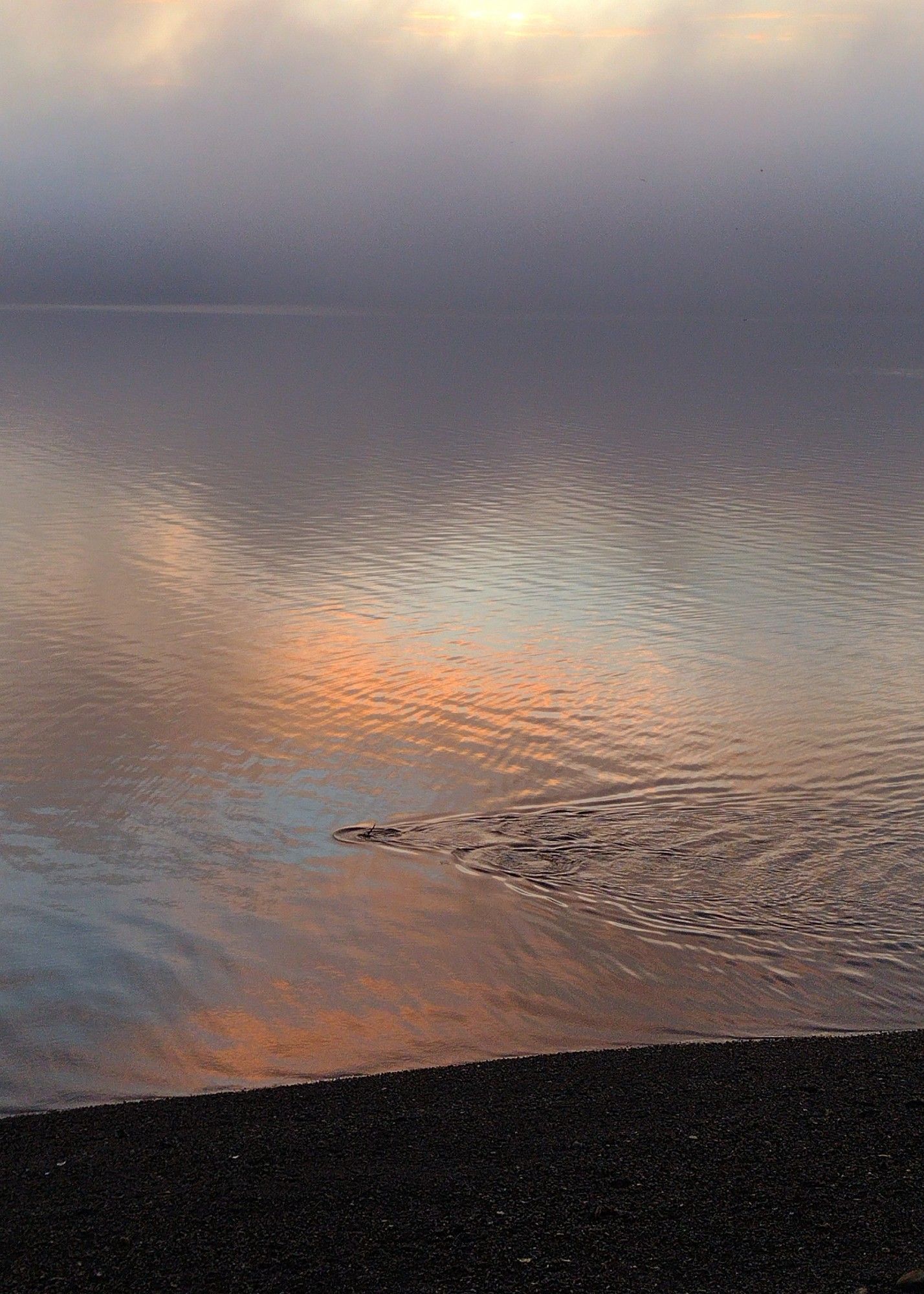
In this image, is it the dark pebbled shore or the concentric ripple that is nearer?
the dark pebbled shore

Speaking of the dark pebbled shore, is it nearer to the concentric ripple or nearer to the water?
the water

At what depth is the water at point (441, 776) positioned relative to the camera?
9.84 m

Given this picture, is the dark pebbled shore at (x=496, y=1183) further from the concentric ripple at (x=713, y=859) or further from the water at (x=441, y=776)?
the concentric ripple at (x=713, y=859)

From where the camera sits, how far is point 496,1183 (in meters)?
6.65

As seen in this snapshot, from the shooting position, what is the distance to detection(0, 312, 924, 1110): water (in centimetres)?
984

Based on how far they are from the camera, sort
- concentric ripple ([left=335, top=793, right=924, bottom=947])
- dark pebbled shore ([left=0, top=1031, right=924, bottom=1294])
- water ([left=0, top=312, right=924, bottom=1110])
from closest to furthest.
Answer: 1. dark pebbled shore ([left=0, top=1031, right=924, bottom=1294])
2. water ([left=0, top=312, right=924, bottom=1110])
3. concentric ripple ([left=335, top=793, right=924, bottom=947])

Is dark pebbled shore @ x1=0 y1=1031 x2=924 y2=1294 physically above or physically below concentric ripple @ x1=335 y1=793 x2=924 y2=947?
below

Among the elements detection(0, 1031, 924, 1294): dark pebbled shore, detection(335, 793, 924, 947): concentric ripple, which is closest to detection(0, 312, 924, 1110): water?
detection(335, 793, 924, 947): concentric ripple

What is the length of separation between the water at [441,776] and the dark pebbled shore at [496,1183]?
1.21 meters

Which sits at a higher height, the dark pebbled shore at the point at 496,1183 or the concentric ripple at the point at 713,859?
the concentric ripple at the point at 713,859

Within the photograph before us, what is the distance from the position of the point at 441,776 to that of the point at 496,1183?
789 cm

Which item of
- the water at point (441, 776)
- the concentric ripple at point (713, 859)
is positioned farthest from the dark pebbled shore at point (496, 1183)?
the concentric ripple at point (713, 859)

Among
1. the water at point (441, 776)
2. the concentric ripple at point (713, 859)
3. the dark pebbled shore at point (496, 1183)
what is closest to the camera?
the dark pebbled shore at point (496, 1183)

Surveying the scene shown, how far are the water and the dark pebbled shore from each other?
3.96ft
